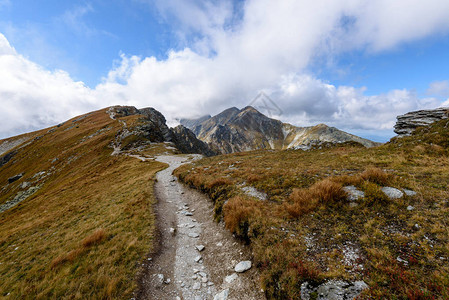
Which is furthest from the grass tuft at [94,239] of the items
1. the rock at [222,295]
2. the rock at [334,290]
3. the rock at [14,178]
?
the rock at [14,178]

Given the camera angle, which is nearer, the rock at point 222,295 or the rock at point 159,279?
the rock at point 222,295

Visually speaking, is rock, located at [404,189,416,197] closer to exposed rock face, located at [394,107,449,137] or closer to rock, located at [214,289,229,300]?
rock, located at [214,289,229,300]

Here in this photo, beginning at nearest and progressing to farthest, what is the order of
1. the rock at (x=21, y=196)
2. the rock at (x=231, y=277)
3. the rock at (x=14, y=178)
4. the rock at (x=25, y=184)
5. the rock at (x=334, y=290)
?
1. the rock at (x=334, y=290)
2. the rock at (x=231, y=277)
3. the rock at (x=21, y=196)
4. the rock at (x=25, y=184)
5. the rock at (x=14, y=178)

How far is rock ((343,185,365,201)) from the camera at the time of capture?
8.88m

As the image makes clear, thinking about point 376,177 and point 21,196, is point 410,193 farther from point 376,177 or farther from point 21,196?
point 21,196

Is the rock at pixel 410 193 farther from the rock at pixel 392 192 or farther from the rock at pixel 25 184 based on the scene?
the rock at pixel 25 184

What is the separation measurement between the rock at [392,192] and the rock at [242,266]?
803cm

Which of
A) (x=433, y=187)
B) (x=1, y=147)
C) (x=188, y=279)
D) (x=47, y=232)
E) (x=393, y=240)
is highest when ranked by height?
(x=1, y=147)

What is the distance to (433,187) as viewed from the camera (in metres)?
8.81

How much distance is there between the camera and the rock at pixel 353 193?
349 inches

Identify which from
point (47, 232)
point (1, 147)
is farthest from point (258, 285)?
point (1, 147)

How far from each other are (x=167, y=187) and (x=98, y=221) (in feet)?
26.4

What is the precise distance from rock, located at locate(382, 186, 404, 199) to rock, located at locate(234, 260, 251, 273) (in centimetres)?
803

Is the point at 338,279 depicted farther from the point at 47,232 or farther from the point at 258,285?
the point at 47,232
